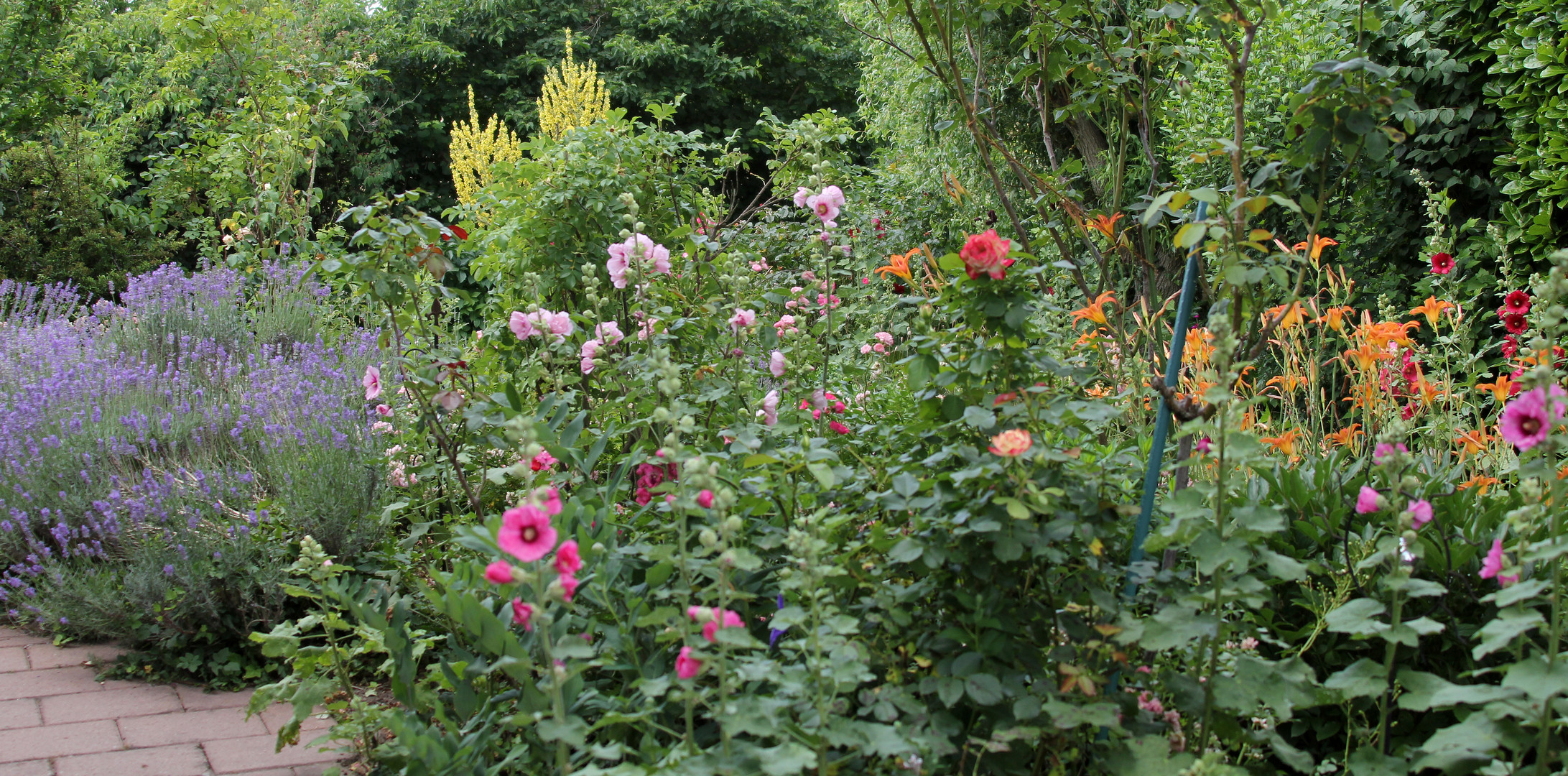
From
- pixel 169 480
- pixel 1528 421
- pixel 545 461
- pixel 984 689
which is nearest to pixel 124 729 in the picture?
pixel 169 480

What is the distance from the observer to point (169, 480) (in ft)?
8.55

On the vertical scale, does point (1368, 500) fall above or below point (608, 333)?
below

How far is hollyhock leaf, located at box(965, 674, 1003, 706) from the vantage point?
4.24ft

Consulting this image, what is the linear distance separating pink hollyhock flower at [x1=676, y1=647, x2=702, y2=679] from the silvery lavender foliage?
1.54 m

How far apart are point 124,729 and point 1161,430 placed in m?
2.09

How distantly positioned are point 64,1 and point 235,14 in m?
2.37

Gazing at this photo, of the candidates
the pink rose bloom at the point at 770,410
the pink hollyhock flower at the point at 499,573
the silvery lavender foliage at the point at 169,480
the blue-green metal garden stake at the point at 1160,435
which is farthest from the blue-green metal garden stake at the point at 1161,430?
the silvery lavender foliage at the point at 169,480

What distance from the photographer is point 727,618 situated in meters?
1.18

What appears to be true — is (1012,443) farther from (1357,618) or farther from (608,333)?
(608,333)

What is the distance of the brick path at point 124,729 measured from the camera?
1853mm

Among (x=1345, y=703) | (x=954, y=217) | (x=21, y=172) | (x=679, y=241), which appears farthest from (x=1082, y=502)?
(x=21, y=172)

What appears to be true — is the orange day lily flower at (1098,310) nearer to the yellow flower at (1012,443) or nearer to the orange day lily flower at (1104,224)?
the orange day lily flower at (1104,224)

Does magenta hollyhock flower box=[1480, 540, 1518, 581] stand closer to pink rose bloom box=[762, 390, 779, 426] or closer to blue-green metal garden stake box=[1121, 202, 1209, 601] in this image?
blue-green metal garden stake box=[1121, 202, 1209, 601]

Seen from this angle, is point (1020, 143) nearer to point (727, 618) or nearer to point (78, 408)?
point (78, 408)
